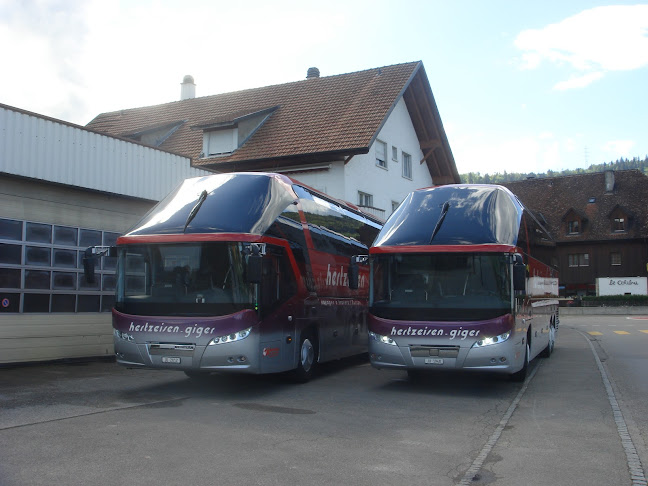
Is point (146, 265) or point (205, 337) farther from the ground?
point (146, 265)

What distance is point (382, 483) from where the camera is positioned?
19.3 feet

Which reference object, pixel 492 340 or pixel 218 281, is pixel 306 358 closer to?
pixel 218 281

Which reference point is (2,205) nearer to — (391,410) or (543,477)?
(391,410)

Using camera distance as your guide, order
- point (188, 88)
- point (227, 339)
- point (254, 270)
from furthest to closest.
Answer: point (188, 88)
point (227, 339)
point (254, 270)

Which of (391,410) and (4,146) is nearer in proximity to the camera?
(391,410)

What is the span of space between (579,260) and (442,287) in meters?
59.9

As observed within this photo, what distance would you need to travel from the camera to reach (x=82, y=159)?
1527cm

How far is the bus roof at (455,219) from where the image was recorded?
11.5 metres

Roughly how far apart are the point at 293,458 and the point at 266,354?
4145mm

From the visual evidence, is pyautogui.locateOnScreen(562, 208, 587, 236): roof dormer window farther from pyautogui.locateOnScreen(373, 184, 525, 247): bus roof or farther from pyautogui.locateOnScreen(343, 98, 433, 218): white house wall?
pyautogui.locateOnScreen(373, 184, 525, 247): bus roof

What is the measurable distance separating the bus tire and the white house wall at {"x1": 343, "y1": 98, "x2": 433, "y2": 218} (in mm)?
13451

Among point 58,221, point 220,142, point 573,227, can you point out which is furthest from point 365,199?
point 573,227

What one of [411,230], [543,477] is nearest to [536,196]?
[411,230]

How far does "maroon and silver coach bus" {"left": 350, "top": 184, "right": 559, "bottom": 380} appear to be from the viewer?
10.9 meters
